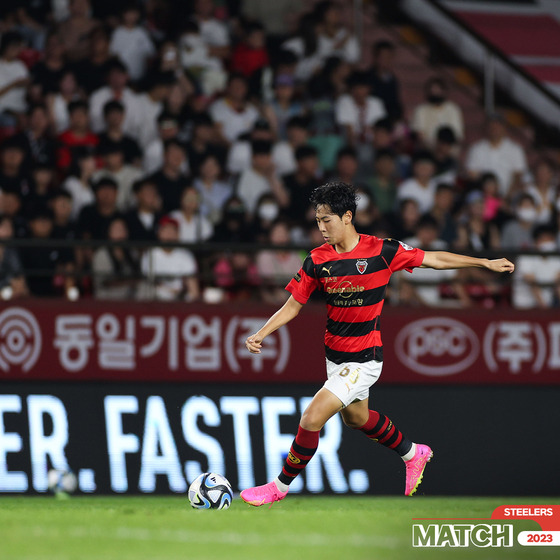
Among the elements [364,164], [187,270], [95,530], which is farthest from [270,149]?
[95,530]

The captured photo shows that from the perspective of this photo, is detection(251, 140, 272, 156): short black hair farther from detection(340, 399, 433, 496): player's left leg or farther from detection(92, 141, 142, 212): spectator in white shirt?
detection(340, 399, 433, 496): player's left leg

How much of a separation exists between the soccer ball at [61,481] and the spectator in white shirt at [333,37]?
6701 millimetres

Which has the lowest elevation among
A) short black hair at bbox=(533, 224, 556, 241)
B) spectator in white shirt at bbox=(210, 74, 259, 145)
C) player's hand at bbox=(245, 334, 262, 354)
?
player's hand at bbox=(245, 334, 262, 354)

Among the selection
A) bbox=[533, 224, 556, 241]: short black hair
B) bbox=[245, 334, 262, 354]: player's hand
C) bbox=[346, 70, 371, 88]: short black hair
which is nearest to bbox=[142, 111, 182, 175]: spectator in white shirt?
bbox=[346, 70, 371, 88]: short black hair

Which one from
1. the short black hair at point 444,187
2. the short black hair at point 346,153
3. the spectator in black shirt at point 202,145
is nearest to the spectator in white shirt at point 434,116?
the short black hair at point 444,187

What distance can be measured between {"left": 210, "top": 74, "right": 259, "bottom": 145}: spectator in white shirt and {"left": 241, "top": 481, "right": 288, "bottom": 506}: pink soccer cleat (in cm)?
609

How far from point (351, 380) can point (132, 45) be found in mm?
7047

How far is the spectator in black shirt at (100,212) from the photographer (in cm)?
1216

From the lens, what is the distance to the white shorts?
866cm

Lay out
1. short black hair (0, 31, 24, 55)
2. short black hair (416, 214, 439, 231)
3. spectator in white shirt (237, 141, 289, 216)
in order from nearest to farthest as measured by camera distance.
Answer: short black hair (416, 214, 439, 231), spectator in white shirt (237, 141, 289, 216), short black hair (0, 31, 24, 55)

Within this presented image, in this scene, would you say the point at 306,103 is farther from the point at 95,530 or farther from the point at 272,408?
the point at 95,530

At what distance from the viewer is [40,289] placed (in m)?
11.9

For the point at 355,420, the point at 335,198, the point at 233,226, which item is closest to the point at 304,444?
the point at 355,420

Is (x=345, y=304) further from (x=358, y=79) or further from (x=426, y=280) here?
(x=358, y=79)
